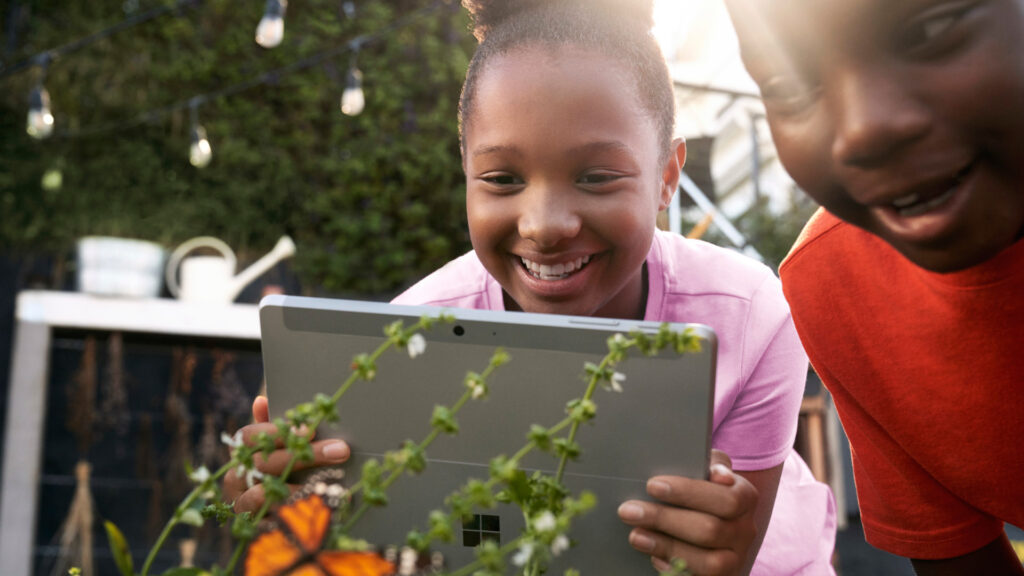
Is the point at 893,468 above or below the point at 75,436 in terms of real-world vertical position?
below

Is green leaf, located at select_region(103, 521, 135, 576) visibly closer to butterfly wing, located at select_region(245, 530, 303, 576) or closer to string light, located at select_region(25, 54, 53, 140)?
butterfly wing, located at select_region(245, 530, 303, 576)

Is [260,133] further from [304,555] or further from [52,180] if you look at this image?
[304,555]

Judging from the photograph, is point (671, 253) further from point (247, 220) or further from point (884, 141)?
point (247, 220)

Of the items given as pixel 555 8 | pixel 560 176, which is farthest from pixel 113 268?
pixel 560 176

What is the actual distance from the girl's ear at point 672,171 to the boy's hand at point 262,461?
0.63m

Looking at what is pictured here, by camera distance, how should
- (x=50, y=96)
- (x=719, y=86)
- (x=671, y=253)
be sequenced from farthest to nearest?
(x=50, y=96) → (x=719, y=86) → (x=671, y=253)

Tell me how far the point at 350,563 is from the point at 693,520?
394mm

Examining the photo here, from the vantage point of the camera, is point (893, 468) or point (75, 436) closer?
point (893, 468)

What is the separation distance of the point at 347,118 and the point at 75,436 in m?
1.74

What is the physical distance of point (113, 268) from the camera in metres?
3.34

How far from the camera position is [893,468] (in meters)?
0.97

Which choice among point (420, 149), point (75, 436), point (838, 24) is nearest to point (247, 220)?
point (420, 149)

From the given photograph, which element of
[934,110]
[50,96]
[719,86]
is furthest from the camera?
[50,96]

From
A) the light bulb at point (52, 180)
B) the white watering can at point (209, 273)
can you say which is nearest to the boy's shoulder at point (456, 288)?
the white watering can at point (209, 273)
